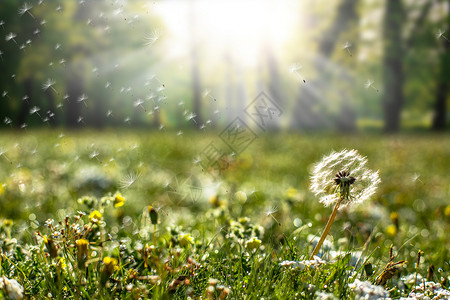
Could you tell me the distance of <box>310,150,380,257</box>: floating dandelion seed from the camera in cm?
155

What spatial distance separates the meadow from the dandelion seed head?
26 centimetres

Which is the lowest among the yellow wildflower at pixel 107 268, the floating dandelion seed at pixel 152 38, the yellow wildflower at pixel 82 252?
the yellow wildflower at pixel 107 268

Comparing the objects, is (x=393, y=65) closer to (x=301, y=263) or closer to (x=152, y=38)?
(x=152, y=38)

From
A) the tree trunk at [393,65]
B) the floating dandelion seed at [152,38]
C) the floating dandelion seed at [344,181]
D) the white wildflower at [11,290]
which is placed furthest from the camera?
the tree trunk at [393,65]

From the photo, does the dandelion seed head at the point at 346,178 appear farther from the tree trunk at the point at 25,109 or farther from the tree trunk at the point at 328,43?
the tree trunk at the point at 328,43

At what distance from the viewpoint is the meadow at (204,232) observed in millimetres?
1583

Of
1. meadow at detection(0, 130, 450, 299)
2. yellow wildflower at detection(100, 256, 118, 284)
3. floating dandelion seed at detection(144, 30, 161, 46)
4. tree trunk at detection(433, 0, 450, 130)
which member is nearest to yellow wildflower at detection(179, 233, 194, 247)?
meadow at detection(0, 130, 450, 299)

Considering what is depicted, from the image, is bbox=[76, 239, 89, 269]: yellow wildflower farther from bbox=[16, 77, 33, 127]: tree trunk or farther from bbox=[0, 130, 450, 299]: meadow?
bbox=[16, 77, 33, 127]: tree trunk

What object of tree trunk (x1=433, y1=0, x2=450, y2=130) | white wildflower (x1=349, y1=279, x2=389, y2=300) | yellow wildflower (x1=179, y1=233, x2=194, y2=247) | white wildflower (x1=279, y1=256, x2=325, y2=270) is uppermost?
yellow wildflower (x1=179, y1=233, x2=194, y2=247)

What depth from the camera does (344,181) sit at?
1530 millimetres

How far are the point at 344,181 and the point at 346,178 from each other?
0.02 m

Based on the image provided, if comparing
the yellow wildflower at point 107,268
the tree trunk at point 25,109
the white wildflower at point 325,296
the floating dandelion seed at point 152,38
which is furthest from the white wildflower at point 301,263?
the tree trunk at point 25,109

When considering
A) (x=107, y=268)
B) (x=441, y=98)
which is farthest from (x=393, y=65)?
(x=107, y=268)

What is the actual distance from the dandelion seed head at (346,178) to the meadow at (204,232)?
10.2 inches
